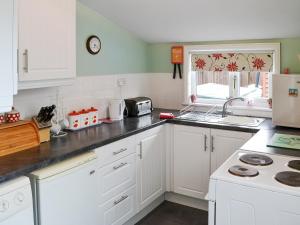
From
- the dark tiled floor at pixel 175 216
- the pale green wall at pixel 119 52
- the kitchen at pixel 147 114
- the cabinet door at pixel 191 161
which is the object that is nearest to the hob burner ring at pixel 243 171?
the kitchen at pixel 147 114

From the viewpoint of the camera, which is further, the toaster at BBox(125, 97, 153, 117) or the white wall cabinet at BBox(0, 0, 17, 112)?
the toaster at BBox(125, 97, 153, 117)

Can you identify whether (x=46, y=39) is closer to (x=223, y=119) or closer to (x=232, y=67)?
(x=223, y=119)

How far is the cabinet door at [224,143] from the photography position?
9.56 ft

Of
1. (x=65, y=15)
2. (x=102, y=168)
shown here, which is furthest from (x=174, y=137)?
(x=65, y=15)

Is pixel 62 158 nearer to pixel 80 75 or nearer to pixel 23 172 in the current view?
pixel 23 172

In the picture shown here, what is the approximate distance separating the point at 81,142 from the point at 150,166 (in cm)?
90

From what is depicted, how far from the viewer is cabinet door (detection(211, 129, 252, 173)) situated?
2913mm

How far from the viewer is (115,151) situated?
8.49 feet

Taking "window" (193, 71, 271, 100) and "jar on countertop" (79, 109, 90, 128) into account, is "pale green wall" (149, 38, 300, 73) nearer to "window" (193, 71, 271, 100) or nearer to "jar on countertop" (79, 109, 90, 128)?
"window" (193, 71, 271, 100)

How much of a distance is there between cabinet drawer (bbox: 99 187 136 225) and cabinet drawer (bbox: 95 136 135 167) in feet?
1.06

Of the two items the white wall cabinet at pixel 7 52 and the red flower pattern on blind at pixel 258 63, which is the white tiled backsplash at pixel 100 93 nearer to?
the white wall cabinet at pixel 7 52

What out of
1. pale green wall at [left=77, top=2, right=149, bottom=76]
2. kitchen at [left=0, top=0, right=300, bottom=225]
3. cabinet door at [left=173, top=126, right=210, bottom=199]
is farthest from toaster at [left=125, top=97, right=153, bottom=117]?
cabinet door at [left=173, top=126, right=210, bottom=199]

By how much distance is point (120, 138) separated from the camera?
8.59ft

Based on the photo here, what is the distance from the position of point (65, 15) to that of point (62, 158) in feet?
3.46
